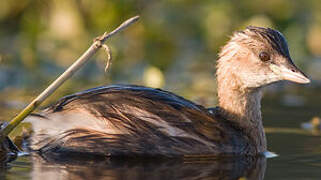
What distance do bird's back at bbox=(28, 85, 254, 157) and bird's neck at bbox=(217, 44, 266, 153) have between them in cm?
58

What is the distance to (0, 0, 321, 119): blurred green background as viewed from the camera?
499 inches

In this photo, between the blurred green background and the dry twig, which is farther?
the blurred green background

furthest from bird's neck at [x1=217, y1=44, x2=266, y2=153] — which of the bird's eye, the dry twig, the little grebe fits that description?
the dry twig

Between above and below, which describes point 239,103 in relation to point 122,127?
above

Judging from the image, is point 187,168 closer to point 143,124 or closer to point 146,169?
point 146,169

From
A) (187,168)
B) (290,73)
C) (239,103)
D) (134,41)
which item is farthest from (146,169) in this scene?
(134,41)

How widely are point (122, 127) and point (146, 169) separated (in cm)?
59

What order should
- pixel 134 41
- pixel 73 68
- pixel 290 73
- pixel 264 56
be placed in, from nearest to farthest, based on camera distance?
pixel 73 68 → pixel 290 73 → pixel 264 56 → pixel 134 41

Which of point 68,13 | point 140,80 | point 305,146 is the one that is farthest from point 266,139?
point 68,13

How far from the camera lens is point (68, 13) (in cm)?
1408

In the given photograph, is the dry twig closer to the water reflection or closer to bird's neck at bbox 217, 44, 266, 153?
the water reflection

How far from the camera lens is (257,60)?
8234 mm

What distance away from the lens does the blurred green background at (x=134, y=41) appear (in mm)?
12680

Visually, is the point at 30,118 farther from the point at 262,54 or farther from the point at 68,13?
Result: the point at 68,13
